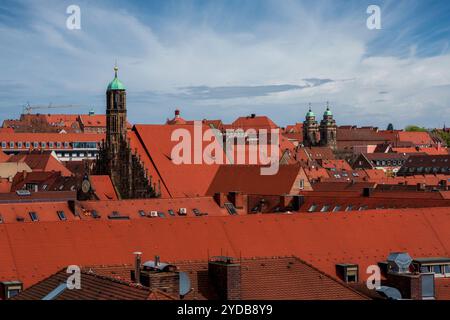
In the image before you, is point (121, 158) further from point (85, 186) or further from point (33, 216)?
point (33, 216)

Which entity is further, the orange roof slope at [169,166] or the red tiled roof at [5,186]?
the red tiled roof at [5,186]

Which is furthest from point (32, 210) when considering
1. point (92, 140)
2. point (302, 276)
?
point (92, 140)

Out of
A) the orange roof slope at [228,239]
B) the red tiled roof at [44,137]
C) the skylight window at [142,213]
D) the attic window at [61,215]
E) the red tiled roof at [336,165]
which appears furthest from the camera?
the red tiled roof at [44,137]

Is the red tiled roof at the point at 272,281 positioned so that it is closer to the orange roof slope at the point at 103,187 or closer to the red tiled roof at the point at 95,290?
the red tiled roof at the point at 95,290

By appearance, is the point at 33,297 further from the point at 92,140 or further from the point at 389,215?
the point at 92,140

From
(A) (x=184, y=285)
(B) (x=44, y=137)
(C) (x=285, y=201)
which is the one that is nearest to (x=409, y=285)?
(A) (x=184, y=285)

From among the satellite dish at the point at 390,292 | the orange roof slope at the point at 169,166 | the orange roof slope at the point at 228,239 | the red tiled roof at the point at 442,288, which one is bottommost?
the red tiled roof at the point at 442,288

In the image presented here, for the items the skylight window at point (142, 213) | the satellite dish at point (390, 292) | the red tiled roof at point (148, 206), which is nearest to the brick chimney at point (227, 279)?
the satellite dish at point (390, 292)
